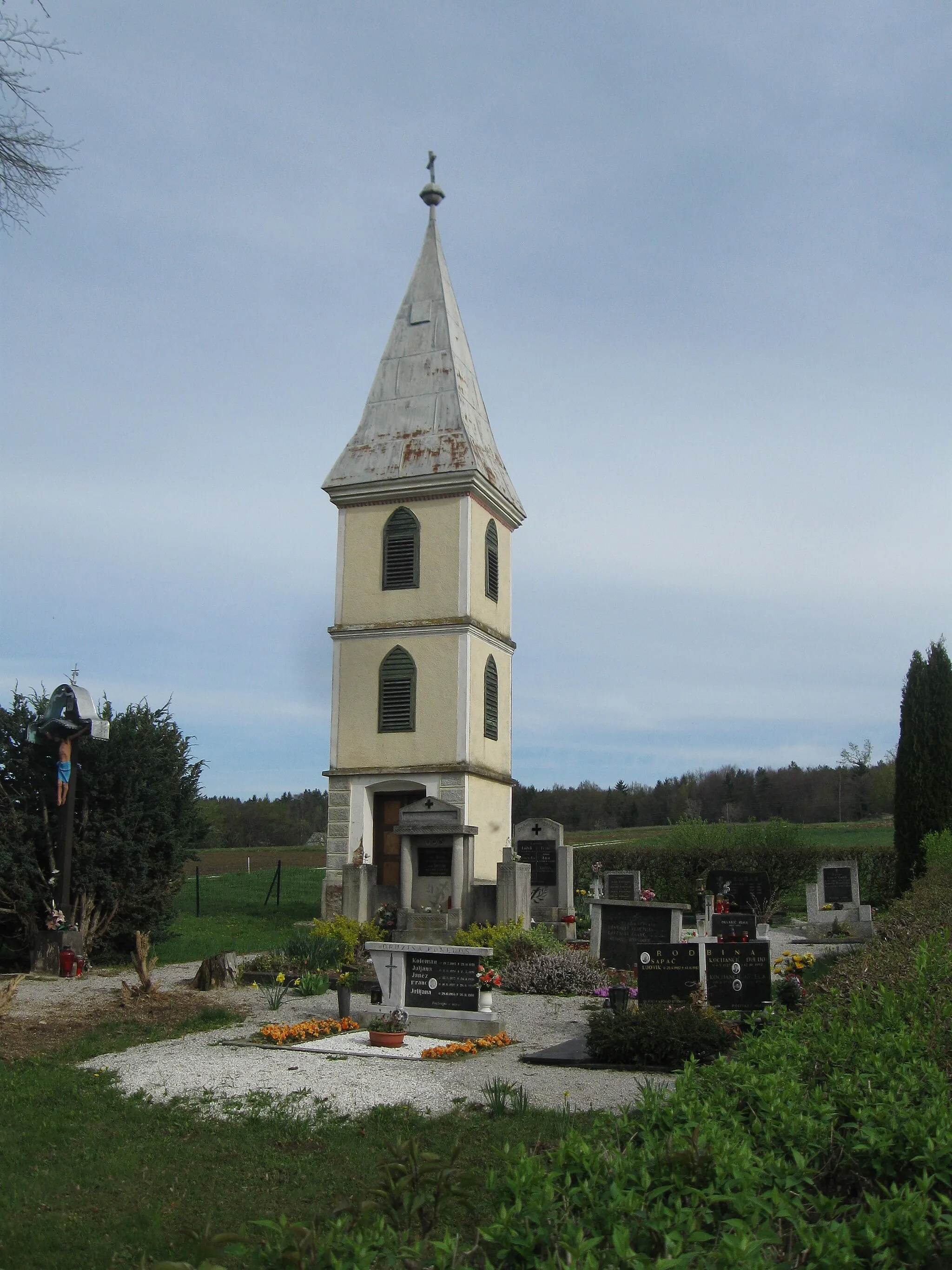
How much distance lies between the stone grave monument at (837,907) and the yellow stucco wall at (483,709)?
777cm

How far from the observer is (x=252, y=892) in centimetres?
3906

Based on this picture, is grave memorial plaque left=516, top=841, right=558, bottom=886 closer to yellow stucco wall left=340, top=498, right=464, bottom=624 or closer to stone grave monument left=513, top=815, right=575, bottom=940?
stone grave monument left=513, top=815, right=575, bottom=940

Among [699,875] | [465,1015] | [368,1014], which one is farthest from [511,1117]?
[699,875]

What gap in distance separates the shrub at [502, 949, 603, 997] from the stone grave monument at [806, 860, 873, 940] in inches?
357

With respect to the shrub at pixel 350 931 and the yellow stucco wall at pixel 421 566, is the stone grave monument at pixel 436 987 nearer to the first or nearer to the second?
the shrub at pixel 350 931

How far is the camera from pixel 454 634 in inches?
1031

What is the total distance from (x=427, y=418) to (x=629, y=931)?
47.2 ft

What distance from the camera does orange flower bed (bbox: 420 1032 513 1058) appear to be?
36.8 feet

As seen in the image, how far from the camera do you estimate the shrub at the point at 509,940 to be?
18219 millimetres

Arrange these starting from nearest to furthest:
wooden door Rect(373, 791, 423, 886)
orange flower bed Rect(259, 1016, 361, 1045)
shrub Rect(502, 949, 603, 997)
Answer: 1. orange flower bed Rect(259, 1016, 361, 1045)
2. shrub Rect(502, 949, 603, 997)
3. wooden door Rect(373, 791, 423, 886)

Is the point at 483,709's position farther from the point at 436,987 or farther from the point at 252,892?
the point at 252,892

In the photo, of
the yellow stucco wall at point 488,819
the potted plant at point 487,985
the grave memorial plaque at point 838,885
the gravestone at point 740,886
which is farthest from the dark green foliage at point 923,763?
the potted plant at point 487,985

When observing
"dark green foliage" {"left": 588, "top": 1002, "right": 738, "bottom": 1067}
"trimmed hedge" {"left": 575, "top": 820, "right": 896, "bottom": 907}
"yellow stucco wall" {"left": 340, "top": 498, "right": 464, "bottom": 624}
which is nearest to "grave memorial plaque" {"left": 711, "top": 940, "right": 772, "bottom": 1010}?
"dark green foliage" {"left": 588, "top": 1002, "right": 738, "bottom": 1067}

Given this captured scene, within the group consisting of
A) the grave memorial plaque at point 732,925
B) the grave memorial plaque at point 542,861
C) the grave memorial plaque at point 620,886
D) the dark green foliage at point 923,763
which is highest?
the dark green foliage at point 923,763
